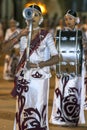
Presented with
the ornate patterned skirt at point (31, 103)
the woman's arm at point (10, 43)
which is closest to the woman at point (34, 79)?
the ornate patterned skirt at point (31, 103)

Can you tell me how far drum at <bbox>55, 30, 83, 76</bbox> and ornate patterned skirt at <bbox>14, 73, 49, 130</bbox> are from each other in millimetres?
1864

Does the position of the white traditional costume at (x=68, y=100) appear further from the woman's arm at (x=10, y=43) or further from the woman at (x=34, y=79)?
the woman's arm at (x=10, y=43)

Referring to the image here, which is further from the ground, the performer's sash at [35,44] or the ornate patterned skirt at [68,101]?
the performer's sash at [35,44]

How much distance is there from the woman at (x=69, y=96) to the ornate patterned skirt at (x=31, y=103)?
203cm

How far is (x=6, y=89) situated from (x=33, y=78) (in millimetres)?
7517

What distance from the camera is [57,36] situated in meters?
8.66

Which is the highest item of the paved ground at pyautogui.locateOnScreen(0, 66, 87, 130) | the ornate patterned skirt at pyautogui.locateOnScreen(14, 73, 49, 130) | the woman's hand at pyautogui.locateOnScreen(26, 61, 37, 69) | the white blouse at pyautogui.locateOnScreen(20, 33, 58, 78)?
→ the white blouse at pyautogui.locateOnScreen(20, 33, 58, 78)

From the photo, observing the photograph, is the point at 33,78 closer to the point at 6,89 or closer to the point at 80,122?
the point at 80,122

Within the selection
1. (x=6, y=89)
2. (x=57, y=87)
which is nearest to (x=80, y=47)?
(x=57, y=87)

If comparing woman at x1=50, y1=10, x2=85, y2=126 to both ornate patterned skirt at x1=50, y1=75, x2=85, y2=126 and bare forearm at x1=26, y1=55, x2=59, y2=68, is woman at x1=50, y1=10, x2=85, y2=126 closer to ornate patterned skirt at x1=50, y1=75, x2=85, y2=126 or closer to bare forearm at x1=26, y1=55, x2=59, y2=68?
ornate patterned skirt at x1=50, y1=75, x2=85, y2=126

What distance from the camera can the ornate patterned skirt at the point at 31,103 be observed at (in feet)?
22.1

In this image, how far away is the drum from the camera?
28.3ft

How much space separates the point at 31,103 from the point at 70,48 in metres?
2.10

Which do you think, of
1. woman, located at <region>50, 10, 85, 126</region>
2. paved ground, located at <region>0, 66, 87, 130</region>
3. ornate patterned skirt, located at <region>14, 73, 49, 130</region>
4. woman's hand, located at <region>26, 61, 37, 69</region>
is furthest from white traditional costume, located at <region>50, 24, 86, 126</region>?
woman's hand, located at <region>26, 61, 37, 69</region>
